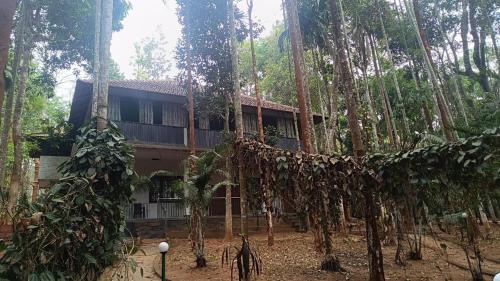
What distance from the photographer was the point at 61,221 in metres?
3.77

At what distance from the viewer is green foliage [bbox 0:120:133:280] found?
3.52 metres

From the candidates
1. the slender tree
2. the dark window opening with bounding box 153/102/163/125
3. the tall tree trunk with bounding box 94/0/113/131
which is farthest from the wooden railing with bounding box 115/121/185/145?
the tall tree trunk with bounding box 94/0/113/131

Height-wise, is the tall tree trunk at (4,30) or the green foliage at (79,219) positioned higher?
the tall tree trunk at (4,30)

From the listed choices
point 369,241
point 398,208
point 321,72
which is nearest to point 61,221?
point 369,241

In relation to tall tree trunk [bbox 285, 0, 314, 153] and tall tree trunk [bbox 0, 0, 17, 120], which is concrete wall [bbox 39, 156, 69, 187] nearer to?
tall tree trunk [bbox 285, 0, 314, 153]

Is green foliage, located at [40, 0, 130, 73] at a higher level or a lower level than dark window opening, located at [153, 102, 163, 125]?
higher

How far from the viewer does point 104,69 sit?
5.54 meters

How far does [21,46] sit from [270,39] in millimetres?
18276

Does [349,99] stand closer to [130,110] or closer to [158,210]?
[158,210]

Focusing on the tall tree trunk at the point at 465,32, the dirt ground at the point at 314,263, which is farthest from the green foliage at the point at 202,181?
the tall tree trunk at the point at 465,32

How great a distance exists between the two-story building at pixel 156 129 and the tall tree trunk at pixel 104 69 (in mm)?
6893

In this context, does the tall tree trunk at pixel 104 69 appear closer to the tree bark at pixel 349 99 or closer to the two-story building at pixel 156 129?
the tree bark at pixel 349 99

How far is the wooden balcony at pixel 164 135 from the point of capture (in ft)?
41.9

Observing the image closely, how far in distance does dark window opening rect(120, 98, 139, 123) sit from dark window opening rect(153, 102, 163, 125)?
0.77 m
